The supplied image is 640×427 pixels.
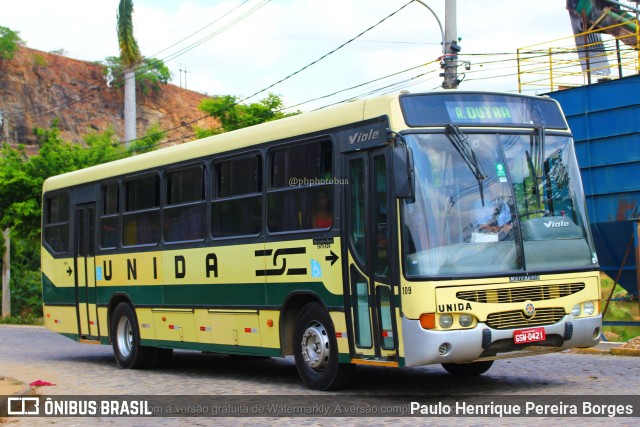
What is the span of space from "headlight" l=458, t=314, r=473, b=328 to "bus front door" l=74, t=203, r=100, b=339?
9.07 m

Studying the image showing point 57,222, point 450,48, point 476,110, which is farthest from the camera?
point 450,48

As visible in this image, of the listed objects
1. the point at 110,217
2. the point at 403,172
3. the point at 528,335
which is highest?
the point at 110,217

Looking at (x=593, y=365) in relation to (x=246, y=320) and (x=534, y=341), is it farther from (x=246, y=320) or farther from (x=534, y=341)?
(x=246, y=320)

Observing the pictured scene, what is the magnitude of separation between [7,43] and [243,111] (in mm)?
40405

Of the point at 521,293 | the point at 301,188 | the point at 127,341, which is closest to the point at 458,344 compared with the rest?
the point at 521,293

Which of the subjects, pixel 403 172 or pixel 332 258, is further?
pixel 332 258

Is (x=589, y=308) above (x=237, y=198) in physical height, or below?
below

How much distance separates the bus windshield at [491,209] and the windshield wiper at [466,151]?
11 mm

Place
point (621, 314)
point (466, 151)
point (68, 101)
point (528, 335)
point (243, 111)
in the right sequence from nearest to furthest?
1. point (528, 335)
2. point (466, 151)
3. point (621, 314)
4. point (243, 111)
5. point (68, 101)

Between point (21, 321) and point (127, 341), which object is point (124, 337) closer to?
point (127, 341)

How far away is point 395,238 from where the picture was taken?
10.1m

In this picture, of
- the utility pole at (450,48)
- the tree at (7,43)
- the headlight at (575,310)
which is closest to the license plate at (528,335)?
the headlight at (575,310)

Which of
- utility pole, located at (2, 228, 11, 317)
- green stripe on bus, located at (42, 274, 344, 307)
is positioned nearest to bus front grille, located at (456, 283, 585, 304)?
green stripe on bus, located at (42, 274, 344, 307)

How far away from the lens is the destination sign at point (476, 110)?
1045 centimetres
